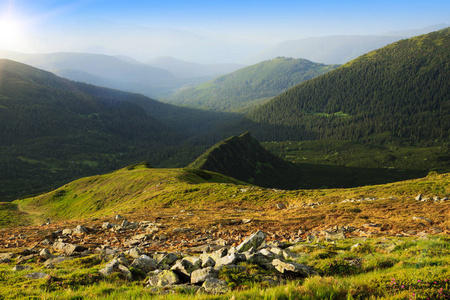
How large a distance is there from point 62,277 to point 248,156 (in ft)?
557

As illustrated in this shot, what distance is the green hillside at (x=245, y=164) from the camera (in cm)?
14944

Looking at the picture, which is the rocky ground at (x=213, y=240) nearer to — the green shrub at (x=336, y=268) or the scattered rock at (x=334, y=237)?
the scattered rock at (x=334, y=237)

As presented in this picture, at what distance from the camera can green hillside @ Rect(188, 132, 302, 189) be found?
149438 mm

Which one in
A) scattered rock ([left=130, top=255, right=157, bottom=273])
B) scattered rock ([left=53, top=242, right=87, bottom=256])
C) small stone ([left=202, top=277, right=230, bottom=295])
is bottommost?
scattered rock ([left=53, top=242, right=87, bottom=256])

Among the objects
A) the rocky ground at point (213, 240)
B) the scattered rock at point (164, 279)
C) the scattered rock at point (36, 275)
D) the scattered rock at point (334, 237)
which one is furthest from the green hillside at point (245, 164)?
the scattered rock at point (164, 279)

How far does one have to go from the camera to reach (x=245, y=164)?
551 feet

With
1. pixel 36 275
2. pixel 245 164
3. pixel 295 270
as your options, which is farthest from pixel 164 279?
pixel 245 164

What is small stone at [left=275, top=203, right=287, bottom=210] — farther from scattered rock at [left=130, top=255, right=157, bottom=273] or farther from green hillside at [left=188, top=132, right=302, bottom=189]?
green hillside at [left=188, top=132, right=302, bottom=189]

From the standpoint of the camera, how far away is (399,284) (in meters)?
7.23

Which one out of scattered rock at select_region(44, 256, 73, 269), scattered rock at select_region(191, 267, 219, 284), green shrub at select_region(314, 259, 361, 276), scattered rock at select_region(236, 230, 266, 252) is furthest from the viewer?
scattered rock at select_region(236, 230, 266, 252)

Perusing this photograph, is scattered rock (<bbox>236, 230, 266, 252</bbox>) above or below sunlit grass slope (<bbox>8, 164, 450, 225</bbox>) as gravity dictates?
above

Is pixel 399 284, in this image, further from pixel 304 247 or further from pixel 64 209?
pixel 64 209

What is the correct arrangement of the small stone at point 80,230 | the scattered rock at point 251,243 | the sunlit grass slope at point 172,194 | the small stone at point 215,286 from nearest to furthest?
1. the small stone at point 215,286
2. the scattered rock at point 251,243
3. the small stone at point 80,230
4. the sunlit grass slope at point 172,194

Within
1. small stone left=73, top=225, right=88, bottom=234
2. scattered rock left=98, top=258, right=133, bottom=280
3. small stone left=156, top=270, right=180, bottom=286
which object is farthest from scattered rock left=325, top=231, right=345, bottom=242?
small stone left=73, top=225, right=88, bottom=234
